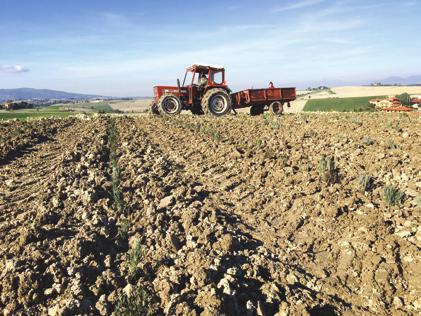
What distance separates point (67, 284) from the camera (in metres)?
4.03

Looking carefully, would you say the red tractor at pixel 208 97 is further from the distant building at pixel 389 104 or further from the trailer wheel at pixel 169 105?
the distant building at pixel 389 104

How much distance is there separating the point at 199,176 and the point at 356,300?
445cm

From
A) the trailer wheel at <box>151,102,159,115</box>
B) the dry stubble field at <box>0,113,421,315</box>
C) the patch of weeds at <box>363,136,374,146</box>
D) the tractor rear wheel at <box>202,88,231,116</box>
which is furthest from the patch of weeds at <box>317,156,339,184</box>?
the trailer wheel at <box>151,102,159,115</box>

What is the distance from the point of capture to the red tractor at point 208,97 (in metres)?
17.3

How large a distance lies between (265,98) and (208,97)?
3115mm

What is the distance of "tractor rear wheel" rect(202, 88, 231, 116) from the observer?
17.2 metres

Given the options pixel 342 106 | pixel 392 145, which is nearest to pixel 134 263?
pixel 392 145

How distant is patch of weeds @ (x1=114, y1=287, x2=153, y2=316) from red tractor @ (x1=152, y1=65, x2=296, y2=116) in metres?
13.9

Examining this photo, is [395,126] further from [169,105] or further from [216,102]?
[169,105]

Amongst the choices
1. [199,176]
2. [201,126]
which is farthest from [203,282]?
[201,126]

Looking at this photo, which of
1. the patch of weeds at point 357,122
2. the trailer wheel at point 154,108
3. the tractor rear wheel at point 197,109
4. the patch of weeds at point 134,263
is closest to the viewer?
the patch of weeds at point 134,263

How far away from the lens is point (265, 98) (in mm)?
18531

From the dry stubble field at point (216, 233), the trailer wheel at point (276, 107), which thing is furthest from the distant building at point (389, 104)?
the dry stubble field at point (216, 233)

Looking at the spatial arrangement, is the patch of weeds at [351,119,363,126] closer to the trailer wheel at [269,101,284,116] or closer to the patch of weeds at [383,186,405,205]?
the trailer wheel at [269,101,284,116]
